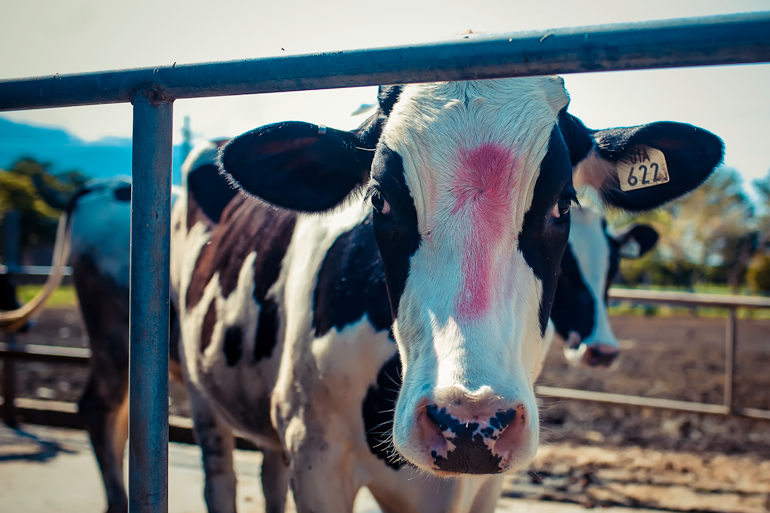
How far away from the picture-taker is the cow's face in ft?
3.36

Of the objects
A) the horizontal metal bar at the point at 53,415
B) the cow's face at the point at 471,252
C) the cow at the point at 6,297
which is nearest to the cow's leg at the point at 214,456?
the cow's face at the point at 471,252

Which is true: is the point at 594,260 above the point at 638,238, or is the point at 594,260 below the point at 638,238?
below

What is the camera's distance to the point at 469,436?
0.99 metres

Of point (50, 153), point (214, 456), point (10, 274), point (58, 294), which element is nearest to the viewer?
point (214, 456)

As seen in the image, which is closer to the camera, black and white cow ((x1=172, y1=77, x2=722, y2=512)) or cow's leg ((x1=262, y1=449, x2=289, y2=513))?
black and white cow ((x1=172, y1=77, x2=722, y2=512))

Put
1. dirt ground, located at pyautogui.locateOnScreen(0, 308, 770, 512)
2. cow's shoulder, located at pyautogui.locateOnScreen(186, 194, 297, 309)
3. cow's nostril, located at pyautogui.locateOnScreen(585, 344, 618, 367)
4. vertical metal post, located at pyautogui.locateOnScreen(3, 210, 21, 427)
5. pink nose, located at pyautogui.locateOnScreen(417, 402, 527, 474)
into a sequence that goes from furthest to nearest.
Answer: vertical metal post, located at pyautogui.locateOnScreen(3, 210, 21, 427) → dirt ground, located at pyautogui.locateOnScreen(0, 308, 770, 512) → cow's nostril, located at pyautogui.locateOnScreen(585, 344, 618, 367) → cow's shoulder, located at pyautogui.locateOnScreen(186, 194, 297, 309) → pink nose, located at pyautogui.locateOnScreen(417, 402, 527, 474)

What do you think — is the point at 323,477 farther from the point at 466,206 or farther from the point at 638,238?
the point at 638,238

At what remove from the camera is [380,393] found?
1683mm

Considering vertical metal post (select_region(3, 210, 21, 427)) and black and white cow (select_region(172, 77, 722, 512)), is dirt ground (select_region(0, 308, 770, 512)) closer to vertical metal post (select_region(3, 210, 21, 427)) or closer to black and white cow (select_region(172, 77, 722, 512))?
black and white cow (select_region(172, 77, 722, 512))

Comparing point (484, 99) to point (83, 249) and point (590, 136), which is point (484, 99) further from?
point (83, 249)

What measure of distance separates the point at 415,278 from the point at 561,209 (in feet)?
1.31

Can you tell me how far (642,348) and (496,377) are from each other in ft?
37.5

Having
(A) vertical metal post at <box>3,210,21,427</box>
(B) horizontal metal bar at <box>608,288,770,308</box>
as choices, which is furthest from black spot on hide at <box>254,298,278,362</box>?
(A) vertical metal post at <box>3,210,21,427</box>

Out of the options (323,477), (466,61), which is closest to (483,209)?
(466,61)
